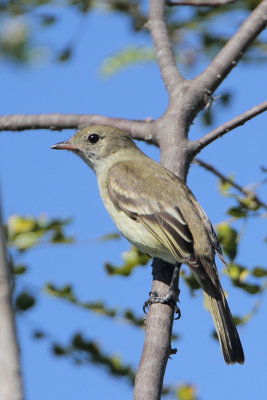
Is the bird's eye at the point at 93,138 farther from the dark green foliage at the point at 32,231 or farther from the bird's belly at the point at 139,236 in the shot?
the dark green foliage at the point at 32,231

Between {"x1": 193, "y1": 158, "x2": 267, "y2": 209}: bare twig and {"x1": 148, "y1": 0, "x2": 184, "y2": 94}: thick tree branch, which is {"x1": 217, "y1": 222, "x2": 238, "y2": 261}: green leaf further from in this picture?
{"x1": 148, "y1": 0, "x2": 184, "y2": 94}: thick tree branch

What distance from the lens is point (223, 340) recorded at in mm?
3814

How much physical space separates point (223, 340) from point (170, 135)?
1.39 meters

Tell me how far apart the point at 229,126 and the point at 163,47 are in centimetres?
104

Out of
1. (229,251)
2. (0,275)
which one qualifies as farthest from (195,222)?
(0,275)

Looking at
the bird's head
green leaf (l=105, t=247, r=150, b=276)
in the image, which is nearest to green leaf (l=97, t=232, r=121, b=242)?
green leaf (l=105, t=247, r=150, b=276)

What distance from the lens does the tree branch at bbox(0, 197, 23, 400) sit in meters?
1.20

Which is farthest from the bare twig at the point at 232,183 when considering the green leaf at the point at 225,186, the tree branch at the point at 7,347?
the tree branch at the point at 7,347

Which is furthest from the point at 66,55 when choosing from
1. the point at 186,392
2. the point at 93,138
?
the point at 186,392

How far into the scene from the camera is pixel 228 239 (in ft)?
12.5

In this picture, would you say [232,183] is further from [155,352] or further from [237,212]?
[155,352]

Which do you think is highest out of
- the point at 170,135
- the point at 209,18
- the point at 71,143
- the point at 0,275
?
the point at 209,18

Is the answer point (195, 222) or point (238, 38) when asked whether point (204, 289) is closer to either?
point (195, 222)

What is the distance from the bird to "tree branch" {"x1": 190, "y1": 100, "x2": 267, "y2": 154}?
0.97 ft
